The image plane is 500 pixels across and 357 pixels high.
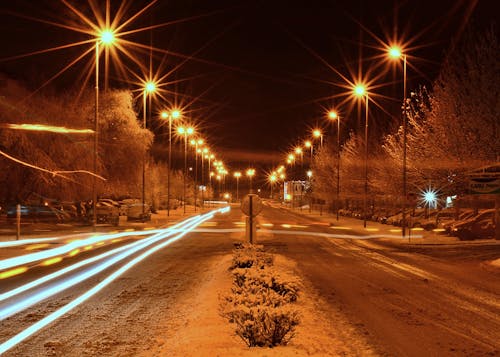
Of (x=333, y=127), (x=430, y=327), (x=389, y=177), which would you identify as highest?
(x=333, y=127)

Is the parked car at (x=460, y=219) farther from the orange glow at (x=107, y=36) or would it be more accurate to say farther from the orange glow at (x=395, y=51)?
the orange glow at (x=107, y=36)

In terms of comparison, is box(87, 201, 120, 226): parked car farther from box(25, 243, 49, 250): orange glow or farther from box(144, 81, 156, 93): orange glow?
box(25, 243, 49, 250): orange glow

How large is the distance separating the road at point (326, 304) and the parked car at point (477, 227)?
31.7 ft

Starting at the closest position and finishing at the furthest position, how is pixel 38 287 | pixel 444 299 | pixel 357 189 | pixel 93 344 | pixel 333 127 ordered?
pixel 93 344, pixel 444 299, pixel 38 287, pixel 357 189, pixel 333 127

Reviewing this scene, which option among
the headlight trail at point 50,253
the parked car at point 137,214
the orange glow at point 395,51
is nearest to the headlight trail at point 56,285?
the headlight trail at point 50,253

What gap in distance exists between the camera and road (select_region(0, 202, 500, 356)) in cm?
838

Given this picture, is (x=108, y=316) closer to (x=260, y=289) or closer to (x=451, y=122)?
(x=260, y=289)

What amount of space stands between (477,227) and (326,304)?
22128mm

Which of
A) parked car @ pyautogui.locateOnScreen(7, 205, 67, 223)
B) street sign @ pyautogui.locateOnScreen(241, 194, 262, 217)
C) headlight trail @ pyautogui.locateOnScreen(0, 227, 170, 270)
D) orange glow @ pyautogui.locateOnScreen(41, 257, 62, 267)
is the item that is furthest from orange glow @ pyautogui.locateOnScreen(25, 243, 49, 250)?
parked car @ pyautogui.locateOnScreen(7, 205, 67, 223)

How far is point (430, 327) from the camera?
9.68 meters

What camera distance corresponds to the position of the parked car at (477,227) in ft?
101

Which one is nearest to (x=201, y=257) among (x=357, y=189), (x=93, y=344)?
(x=93, y=344)

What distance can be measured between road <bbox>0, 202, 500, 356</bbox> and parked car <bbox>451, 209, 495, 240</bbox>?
9659mm

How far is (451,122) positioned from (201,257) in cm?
1944
